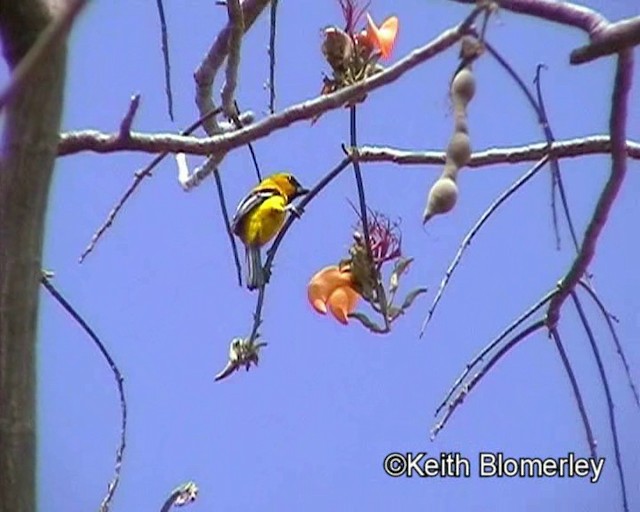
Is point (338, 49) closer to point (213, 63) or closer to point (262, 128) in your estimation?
point (213, 63)

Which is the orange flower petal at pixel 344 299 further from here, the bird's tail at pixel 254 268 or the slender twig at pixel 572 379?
the slender twig at pixel 572 379

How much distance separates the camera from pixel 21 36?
31cm

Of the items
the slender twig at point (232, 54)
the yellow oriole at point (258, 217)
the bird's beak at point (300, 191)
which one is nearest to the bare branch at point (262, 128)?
the slender twig at point (232, 54)

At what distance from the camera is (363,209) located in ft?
2.04

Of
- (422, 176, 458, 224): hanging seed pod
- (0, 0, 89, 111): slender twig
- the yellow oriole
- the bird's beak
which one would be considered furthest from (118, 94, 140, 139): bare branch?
the bird's beak

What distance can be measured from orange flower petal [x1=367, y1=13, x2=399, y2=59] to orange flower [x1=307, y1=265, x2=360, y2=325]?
0.53ft

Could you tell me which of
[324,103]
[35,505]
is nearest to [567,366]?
[324,103]

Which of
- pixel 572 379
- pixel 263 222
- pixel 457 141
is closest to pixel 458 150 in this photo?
pixel 457 141

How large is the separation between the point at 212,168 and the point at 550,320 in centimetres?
30

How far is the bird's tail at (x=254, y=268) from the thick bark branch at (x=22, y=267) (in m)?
0.37

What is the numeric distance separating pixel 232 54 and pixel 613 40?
364 mm

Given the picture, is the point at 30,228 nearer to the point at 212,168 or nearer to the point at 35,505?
the point at 35,505

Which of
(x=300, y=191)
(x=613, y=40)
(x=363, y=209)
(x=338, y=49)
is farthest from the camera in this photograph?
(x=300, y=191)

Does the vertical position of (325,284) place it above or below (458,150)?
above
